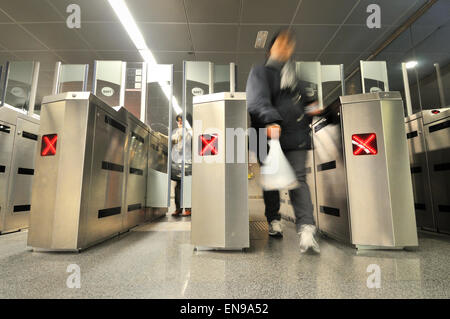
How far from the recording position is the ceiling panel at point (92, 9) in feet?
11.3

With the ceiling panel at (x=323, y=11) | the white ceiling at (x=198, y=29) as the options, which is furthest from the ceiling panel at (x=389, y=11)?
the ceiling panel at (x=323, y=11)

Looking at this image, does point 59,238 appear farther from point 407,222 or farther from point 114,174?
point 407,222

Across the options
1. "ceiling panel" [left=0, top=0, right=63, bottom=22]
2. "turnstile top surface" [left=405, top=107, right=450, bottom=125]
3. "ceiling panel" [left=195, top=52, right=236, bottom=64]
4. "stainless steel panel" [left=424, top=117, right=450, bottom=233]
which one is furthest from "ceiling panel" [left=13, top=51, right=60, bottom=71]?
"stainless steel panel" [left=424, top=117, right=450, bottom=233]

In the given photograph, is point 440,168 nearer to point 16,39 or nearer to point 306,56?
point 306,56

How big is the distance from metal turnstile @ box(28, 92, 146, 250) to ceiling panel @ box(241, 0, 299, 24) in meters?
2.97

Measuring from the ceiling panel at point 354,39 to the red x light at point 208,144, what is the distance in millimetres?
3888

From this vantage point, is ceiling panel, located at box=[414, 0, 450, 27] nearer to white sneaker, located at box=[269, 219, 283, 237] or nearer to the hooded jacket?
the hooded jacket

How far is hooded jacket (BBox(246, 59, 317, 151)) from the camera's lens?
1.56 meters

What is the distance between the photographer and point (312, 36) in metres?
4.26

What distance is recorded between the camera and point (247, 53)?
15.8 feet

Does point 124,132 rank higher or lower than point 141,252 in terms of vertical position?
higher

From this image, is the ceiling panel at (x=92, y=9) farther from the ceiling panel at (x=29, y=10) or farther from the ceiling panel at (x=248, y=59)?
the ceiling panel at (x=248, y=59)
